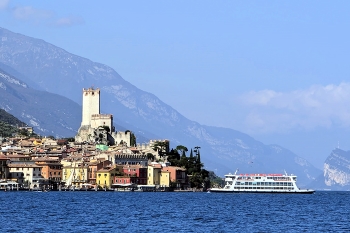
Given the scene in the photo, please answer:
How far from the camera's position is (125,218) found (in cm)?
→ 7806

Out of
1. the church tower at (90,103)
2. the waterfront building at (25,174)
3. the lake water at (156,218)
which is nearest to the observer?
the lake water at (156,218)

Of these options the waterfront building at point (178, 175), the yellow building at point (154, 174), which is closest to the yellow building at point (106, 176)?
the yellow building at point (154, 174)

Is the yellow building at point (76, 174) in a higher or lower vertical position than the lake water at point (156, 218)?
higher

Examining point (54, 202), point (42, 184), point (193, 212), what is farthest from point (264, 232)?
point (42, 184)

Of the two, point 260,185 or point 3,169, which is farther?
point 260,185

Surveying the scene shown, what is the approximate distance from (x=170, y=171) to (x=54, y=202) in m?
56.6

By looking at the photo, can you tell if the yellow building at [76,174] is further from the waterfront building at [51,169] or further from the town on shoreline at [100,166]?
the waterfront building at [51,169]

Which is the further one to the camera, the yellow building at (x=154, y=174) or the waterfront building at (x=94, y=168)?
the yellow building at (x=154, y=174)

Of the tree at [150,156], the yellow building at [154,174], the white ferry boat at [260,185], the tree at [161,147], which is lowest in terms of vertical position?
the white ferry boat at [260,185]

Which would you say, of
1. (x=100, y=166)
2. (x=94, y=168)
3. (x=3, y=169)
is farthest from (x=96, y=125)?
(x=3, y=169)

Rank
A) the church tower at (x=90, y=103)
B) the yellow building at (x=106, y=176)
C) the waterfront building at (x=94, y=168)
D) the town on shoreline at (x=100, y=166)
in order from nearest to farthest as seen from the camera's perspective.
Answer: the town on shoreline at (x=100, y=166) → the yellow building at (x=106, y=176) → the waterfront building at (x=94, y=168) → the church tower at (x=90, y=103)

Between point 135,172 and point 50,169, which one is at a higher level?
point 50,169

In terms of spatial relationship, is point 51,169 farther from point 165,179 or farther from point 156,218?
point 156,218

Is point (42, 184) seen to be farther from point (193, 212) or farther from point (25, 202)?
point (193, 212)
